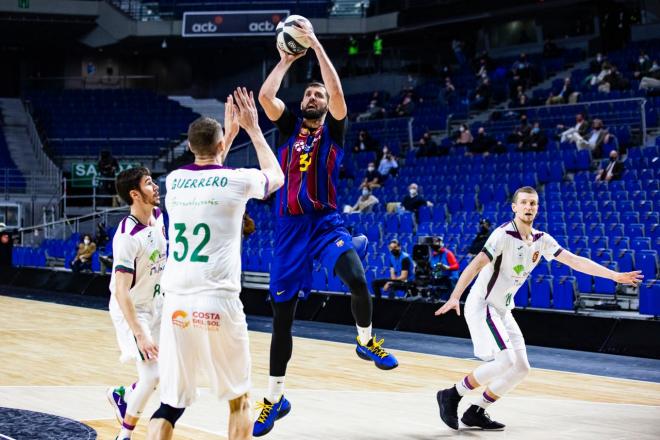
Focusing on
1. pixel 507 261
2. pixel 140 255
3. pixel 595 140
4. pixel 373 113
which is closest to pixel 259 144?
pixel 140 255

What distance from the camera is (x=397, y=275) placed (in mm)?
14930

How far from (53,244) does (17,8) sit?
12.1 metres

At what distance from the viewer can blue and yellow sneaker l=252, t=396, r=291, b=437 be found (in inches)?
259

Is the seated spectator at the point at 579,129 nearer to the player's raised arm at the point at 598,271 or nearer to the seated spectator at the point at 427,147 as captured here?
the seated spectator at the point at 427,147

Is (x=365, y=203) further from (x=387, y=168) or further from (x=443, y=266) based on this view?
(x=443, y=266)

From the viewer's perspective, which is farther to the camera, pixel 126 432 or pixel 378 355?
pixel 378 355

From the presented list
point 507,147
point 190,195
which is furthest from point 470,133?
point 190,195

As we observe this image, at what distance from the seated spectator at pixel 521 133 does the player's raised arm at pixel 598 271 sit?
45.3ft

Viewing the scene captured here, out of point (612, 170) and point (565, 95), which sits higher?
point (565, 95)

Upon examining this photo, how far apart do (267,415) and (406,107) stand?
21343mm

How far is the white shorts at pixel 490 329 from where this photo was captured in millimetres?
7328

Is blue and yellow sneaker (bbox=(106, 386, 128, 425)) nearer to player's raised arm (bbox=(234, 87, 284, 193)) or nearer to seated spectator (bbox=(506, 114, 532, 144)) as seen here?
player's raised arm (bbox=(234, 87, 284, 193))

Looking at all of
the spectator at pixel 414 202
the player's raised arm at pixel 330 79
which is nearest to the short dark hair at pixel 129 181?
the player's raised arm at pixel 330 79

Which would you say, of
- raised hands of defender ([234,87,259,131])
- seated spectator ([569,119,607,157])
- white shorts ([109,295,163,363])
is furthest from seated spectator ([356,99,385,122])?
raised hands of defender ([234,87,259,131])
